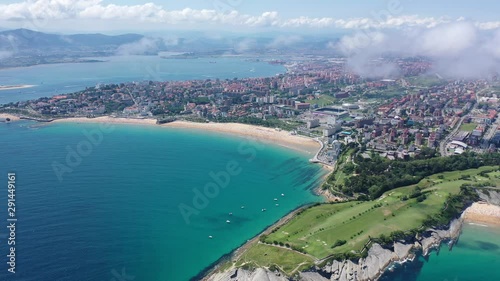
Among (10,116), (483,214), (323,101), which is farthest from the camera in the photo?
(323,101)

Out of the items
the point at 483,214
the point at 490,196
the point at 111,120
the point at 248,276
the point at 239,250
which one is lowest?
the point at 111,120

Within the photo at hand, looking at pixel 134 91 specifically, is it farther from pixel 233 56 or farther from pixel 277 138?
pixel 233 56

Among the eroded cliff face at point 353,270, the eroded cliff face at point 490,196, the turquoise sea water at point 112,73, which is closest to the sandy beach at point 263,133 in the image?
the eroded cliff face at point 490,196

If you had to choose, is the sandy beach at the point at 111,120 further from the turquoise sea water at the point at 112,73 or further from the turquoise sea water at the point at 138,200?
the turquoise sea water at the point at 112,73

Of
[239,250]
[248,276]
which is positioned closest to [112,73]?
[239,250]

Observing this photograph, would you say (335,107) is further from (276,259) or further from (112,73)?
(112,73)

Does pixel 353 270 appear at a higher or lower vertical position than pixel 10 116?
higher

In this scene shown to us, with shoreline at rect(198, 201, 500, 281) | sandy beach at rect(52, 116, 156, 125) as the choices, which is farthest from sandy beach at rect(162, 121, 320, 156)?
shoreline at rect(198, 201, 500, 281)
